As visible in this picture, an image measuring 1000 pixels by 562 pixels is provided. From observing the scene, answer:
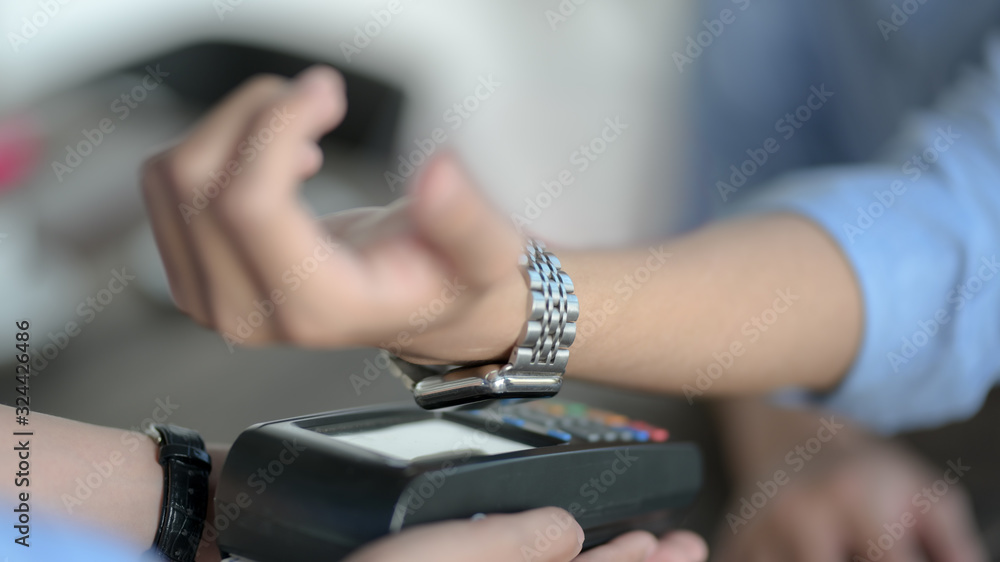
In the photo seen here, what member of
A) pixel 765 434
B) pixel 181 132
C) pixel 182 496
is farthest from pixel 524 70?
pixel 182 496

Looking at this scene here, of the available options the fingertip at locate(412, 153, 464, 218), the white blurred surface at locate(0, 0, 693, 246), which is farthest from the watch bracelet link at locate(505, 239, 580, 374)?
Result: the white blurred surface at locate(0, 0, 693, 246)

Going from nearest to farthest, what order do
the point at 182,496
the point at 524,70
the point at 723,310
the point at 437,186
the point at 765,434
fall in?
1. the point at 437,186
2. the point at 182,496
3. the point at 723,310
4. the point at 765,434
5. the point at 524,70

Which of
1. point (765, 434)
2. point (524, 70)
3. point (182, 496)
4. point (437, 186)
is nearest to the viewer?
point (437, 186)

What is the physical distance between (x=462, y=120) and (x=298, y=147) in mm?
1214

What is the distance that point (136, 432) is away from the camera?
38 cm

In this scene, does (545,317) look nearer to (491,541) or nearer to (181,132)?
(491,541)

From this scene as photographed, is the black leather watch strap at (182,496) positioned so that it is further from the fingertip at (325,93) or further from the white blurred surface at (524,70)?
the white blurred surface at (524,70)

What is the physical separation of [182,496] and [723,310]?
32 cm

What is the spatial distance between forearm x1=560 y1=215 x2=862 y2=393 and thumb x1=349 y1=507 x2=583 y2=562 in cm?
11

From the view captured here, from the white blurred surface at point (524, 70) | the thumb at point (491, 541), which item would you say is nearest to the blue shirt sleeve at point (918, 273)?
the thumb at point (491, 541)

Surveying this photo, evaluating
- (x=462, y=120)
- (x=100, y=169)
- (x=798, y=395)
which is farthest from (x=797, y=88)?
(x=100, y=169)

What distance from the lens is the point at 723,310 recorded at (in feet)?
1.60

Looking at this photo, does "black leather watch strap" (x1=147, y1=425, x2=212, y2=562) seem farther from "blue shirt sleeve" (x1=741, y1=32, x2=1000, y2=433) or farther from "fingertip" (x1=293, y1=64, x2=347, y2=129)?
"blue shirt sleeve" (x1=741, y1=32, x2=1000, y2=433)

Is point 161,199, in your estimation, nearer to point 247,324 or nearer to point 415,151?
point 247,324
